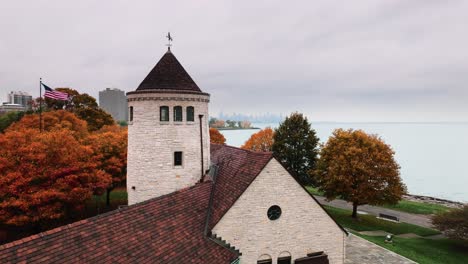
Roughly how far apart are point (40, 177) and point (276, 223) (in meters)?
17.7

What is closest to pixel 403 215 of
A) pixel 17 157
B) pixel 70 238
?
pixel 70 238

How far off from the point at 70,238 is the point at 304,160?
38110 mm

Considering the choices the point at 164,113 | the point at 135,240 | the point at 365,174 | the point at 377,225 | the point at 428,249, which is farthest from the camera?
the point at 377,225

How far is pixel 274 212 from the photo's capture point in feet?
51.4

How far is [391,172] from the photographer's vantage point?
3023 centimetres

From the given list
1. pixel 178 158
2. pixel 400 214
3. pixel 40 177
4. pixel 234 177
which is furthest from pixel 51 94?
pixel 400 214

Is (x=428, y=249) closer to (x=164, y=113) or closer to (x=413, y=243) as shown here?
(x=413, y=243)

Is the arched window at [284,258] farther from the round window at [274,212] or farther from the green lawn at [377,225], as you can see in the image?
the green lawn at [377,225]

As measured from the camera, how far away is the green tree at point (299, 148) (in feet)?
146

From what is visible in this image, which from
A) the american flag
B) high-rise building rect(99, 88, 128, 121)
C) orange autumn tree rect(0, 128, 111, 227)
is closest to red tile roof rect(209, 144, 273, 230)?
orange autumn tree rect(0, 128, 111, 227)

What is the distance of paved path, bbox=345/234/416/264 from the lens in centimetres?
2022

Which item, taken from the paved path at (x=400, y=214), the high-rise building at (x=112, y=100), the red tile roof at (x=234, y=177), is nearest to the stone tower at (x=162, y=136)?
the red tile roof at (x=234, y=177)

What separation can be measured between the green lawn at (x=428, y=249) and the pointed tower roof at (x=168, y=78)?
833 inches

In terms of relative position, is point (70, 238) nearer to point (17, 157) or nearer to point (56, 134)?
point (17, 157)
